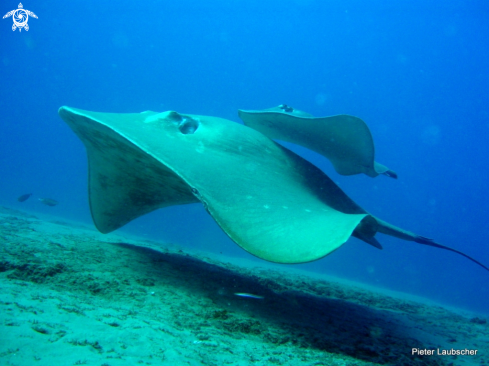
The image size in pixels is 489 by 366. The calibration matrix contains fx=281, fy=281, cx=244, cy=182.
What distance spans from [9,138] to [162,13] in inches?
2577

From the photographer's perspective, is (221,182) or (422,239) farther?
(422,239)

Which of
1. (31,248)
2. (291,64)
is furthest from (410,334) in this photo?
(291,64)

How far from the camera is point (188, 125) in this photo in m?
3.54

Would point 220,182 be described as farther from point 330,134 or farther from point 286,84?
point 286,84

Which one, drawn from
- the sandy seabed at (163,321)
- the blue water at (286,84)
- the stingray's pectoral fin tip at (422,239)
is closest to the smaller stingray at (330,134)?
the stingray's pectoral fin tip at (422,239)

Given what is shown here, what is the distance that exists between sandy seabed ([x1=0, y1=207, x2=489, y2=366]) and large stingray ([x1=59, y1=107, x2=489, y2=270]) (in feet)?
2.49

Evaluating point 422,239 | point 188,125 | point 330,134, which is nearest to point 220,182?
point 188,125

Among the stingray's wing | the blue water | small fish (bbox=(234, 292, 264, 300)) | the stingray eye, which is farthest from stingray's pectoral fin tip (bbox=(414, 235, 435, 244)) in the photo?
the blue water

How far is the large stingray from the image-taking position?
213 cm

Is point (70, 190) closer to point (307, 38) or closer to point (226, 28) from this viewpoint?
point (226, 28)

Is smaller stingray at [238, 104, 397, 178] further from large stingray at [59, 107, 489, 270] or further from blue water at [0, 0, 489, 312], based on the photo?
blue water at [0, 0, 489, 312]

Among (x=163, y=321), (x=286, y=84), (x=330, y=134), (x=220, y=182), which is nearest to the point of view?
(x=163, y=321)

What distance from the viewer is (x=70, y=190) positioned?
63250 millimetres

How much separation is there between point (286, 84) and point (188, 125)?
92668mm
